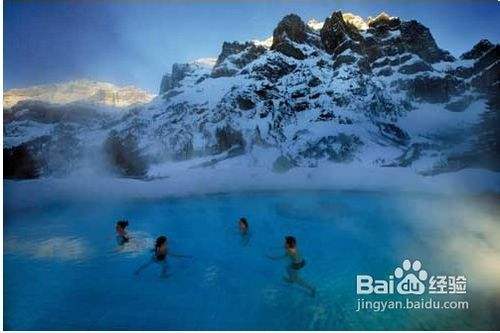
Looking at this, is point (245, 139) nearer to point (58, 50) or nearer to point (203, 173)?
Result: point (203, 173)

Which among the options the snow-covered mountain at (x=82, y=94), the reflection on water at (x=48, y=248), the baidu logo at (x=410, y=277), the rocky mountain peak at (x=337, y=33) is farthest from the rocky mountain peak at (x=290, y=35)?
the reflection on water at (x=48, y=248)

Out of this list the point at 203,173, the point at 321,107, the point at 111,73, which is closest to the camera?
the point at 111,73

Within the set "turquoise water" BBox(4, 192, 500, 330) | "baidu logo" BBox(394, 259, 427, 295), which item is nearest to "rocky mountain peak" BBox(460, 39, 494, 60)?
"turquoise water" BBox(4, 192, 500, 330)

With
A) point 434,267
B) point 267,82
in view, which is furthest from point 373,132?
point 434,267

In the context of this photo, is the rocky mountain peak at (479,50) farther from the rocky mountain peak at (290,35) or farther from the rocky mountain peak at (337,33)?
the rocky mountain peak at (290,35)

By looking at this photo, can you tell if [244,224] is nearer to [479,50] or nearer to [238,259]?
[238,259]
